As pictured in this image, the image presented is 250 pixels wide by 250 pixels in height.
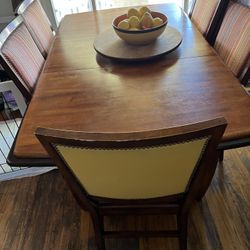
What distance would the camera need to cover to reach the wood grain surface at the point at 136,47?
1347 mm

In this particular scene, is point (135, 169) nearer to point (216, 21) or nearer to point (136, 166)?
point (136, 166)

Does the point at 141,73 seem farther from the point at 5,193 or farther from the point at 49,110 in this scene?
the point at 5,193

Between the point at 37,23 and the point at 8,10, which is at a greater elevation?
the point at 37,23

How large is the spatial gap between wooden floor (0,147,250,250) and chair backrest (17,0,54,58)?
0.88m

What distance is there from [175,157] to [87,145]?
9.9 inches

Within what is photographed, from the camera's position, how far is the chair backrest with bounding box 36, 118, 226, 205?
25.2 inches

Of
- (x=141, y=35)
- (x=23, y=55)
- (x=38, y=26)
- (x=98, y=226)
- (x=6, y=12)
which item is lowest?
(x=6, y=12)

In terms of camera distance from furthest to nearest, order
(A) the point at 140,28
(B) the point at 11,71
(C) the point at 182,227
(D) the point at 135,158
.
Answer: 1. (A) the point at 140,28
2. (B) the point at 11,71
3. (C) the point at 182,227
4. (D) the point at 135,158

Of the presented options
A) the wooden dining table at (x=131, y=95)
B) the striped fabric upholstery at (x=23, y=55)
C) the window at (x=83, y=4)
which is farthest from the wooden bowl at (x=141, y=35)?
the window at (x=83, y=4)

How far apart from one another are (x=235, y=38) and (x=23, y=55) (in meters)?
1.06

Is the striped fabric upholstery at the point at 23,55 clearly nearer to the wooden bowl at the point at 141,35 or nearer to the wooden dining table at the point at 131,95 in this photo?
the wooden dining table at the point at 131,95

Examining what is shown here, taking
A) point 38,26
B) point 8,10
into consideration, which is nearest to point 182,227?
point 38,26

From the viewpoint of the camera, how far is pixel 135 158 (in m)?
0.74

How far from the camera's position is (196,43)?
58.1 inches
